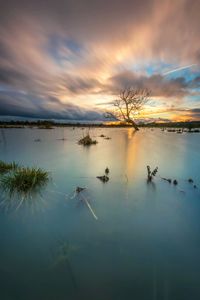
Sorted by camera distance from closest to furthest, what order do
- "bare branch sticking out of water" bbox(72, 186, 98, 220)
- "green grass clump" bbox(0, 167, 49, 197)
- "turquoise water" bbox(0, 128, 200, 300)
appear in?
1. "turquoise water" bbox(0, 128, 200, 300)
2. "bare branch sticking out of water" bbox(72, 186, 98, 220)
3. "green grass clump" bbox(0, 167, 49, 197)

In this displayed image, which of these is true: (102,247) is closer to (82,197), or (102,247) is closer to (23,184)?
(82,197)

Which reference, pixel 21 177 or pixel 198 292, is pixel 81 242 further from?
pixel 21 177

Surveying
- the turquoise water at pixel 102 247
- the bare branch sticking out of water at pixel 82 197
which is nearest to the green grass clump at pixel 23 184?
the turquoise water at pixel 102 247

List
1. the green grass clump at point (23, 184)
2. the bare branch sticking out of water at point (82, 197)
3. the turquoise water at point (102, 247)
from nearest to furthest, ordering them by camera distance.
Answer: the turquoise water at point (102, 247) → the bare branch sticking out of water at point (82, 197) → the green grass clump at point (23, 184)

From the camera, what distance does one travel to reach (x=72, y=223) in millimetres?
2018

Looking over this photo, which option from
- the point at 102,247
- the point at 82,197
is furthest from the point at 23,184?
the point at 102,247

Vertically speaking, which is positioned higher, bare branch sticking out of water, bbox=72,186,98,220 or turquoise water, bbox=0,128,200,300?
turquoise water, bbox=0,128,200,300

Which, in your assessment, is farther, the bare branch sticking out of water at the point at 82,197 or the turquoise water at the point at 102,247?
the bare branch sticking out of water at the point at 82,197

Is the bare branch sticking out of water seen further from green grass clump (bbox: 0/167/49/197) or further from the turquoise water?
green grass clump (bbox: 0/167/49/197)

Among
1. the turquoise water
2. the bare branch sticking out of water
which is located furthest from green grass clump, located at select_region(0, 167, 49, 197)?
the bare branch sticking out of water

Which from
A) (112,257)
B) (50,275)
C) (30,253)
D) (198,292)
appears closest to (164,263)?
(198,292)

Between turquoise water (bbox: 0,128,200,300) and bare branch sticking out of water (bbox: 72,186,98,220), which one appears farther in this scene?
bare branch sticking out of water (bbox: 72,186,98,220)

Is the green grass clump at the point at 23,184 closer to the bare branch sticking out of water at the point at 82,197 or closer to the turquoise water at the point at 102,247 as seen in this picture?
the turquoise water at the point at 102,247

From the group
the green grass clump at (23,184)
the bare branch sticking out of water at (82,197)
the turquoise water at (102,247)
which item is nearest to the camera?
the turquoise water at (102,247)
